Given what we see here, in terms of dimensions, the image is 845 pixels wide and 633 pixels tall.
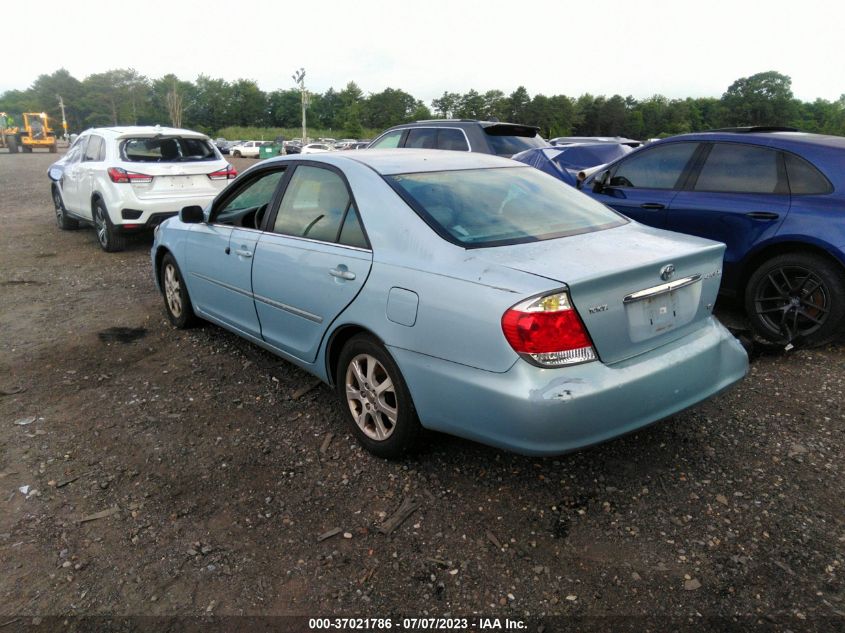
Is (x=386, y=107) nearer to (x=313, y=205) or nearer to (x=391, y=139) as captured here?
Answer: (x=391, y=139)

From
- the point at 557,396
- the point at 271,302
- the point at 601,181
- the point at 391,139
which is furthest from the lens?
the point at 391,139

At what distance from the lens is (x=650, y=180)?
5844mm

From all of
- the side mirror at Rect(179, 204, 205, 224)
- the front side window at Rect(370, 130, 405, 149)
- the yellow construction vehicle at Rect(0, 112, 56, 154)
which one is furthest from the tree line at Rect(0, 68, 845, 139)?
the side mirror at Rect(179, 204, 205, 224)

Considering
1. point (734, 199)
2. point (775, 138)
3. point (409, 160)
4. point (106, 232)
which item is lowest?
point (106, 232)

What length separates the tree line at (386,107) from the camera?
270 feet

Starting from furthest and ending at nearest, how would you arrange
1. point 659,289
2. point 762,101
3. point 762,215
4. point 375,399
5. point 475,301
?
point 762,101, point 762,215, point 375,399, point 659,289, point 475,301

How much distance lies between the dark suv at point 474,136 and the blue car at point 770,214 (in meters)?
3.67

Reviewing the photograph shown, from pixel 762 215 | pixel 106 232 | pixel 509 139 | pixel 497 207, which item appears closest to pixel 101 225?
pixel 106 232

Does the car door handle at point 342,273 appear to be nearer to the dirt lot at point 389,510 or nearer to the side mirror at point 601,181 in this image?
the dirt lot at point 389,510

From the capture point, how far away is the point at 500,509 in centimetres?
298

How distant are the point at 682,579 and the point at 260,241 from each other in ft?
9.86

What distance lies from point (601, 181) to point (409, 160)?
119 inches

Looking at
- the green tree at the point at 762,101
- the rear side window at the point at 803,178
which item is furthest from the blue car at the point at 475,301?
the green tree at the point at 762,101

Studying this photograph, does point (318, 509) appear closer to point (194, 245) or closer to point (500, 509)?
point (500, 509)
